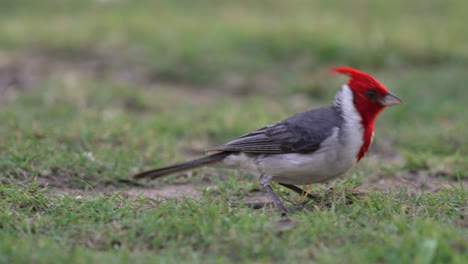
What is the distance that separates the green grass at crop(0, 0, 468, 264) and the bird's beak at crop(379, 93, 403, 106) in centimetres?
63

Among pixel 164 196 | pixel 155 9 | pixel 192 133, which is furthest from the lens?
pixel 155 9

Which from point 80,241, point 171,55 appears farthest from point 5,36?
point 80,241

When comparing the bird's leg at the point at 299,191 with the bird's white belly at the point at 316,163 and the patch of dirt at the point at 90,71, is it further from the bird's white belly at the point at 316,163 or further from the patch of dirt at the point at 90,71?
the patch of dirt at the point at 90,71

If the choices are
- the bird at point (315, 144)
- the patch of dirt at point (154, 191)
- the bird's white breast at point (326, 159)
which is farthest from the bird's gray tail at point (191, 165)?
the bird's white breast at point (326, 159)

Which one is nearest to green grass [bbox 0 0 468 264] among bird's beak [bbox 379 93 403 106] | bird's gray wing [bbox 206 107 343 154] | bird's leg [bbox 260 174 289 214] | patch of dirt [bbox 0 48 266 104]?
patch of dirt [bbox 0 48 266 104]

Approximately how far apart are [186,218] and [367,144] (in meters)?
1.47

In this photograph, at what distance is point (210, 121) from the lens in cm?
622

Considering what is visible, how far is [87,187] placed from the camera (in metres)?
4.30

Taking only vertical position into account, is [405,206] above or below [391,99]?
below

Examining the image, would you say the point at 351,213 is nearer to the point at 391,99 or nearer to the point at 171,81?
the point at 391,99

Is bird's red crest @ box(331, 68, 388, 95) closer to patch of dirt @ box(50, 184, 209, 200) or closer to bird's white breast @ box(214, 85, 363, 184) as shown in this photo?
bird's white breast @ box(214, 85, 363, 184)

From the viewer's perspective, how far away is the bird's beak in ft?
12.4

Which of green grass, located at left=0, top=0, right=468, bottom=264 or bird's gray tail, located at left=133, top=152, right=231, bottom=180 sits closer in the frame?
green grass, located at left=0, top=0, right=468, bottom=264

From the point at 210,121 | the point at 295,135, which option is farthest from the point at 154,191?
the point at 210,121
